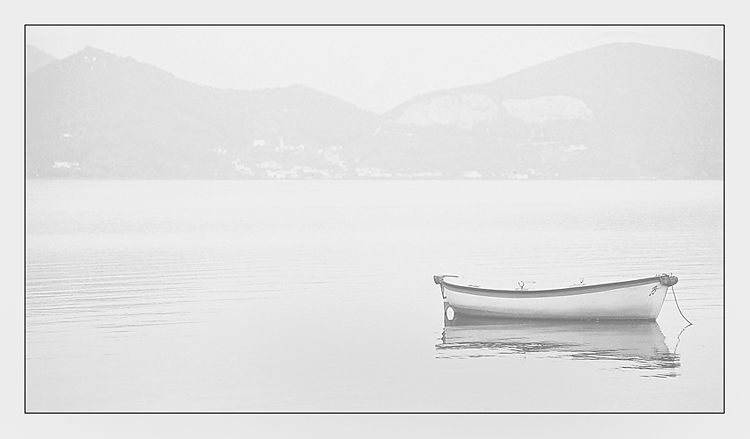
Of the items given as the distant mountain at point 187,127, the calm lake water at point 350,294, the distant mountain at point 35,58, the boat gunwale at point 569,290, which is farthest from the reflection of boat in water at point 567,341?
the distant mountain at point 35,58

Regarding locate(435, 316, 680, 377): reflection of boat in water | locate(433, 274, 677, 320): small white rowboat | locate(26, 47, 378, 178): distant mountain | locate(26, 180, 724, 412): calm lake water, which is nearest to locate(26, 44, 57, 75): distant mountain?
locate(26, 47, 378, 178): distant mountain

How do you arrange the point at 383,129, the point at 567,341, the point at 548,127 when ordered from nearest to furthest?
1. the point at 567,341
2. the point at 383,129
3. the point at 548,127

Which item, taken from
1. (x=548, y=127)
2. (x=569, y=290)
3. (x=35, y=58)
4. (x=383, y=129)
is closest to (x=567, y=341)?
(x=569, y=290)

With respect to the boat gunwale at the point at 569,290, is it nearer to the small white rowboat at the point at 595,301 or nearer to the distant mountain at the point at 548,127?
the small white rowboat at the point at 595,301

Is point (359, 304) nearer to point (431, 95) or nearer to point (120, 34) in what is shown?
point (431, 95)

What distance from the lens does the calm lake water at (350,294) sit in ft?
36.3

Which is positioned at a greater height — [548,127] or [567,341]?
[548,127]

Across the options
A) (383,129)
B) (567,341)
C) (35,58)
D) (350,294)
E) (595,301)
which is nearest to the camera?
(35,58)

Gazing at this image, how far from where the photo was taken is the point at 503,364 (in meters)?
11.6

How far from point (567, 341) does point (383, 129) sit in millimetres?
3008

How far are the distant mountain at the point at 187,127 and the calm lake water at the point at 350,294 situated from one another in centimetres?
30

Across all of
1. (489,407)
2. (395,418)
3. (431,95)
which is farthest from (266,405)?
(431,95)

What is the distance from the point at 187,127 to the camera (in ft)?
45.6

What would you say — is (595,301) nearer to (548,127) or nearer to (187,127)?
(548,127)
